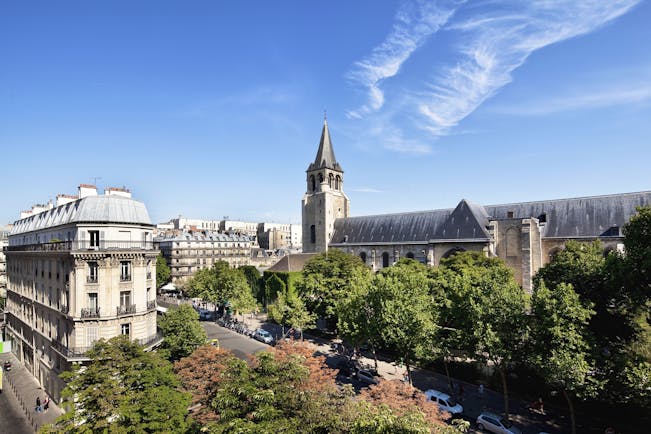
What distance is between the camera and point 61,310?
25969 millimetres

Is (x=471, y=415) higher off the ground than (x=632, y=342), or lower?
lower

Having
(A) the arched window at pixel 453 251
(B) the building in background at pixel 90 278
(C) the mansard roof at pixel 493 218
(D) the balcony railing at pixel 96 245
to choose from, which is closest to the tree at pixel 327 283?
(A) the arched window at pixel 453 251

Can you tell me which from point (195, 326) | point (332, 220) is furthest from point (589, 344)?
point (332, 220)

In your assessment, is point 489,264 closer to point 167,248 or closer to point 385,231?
point 385,231

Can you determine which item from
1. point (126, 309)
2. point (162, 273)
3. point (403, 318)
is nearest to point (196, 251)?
point (162, 273)

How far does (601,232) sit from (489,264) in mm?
16316

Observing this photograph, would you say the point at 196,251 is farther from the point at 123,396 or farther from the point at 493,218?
the point at 123,396

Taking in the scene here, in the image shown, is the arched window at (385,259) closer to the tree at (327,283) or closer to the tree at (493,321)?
the tree at (327,283)

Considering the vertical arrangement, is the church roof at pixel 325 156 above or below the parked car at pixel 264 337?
above

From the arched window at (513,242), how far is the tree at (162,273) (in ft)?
187

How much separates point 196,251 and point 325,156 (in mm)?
31659

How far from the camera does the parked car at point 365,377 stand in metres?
27.5

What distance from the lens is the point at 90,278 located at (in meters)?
24.2

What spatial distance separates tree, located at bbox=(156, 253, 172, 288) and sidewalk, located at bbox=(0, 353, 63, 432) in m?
27.0
